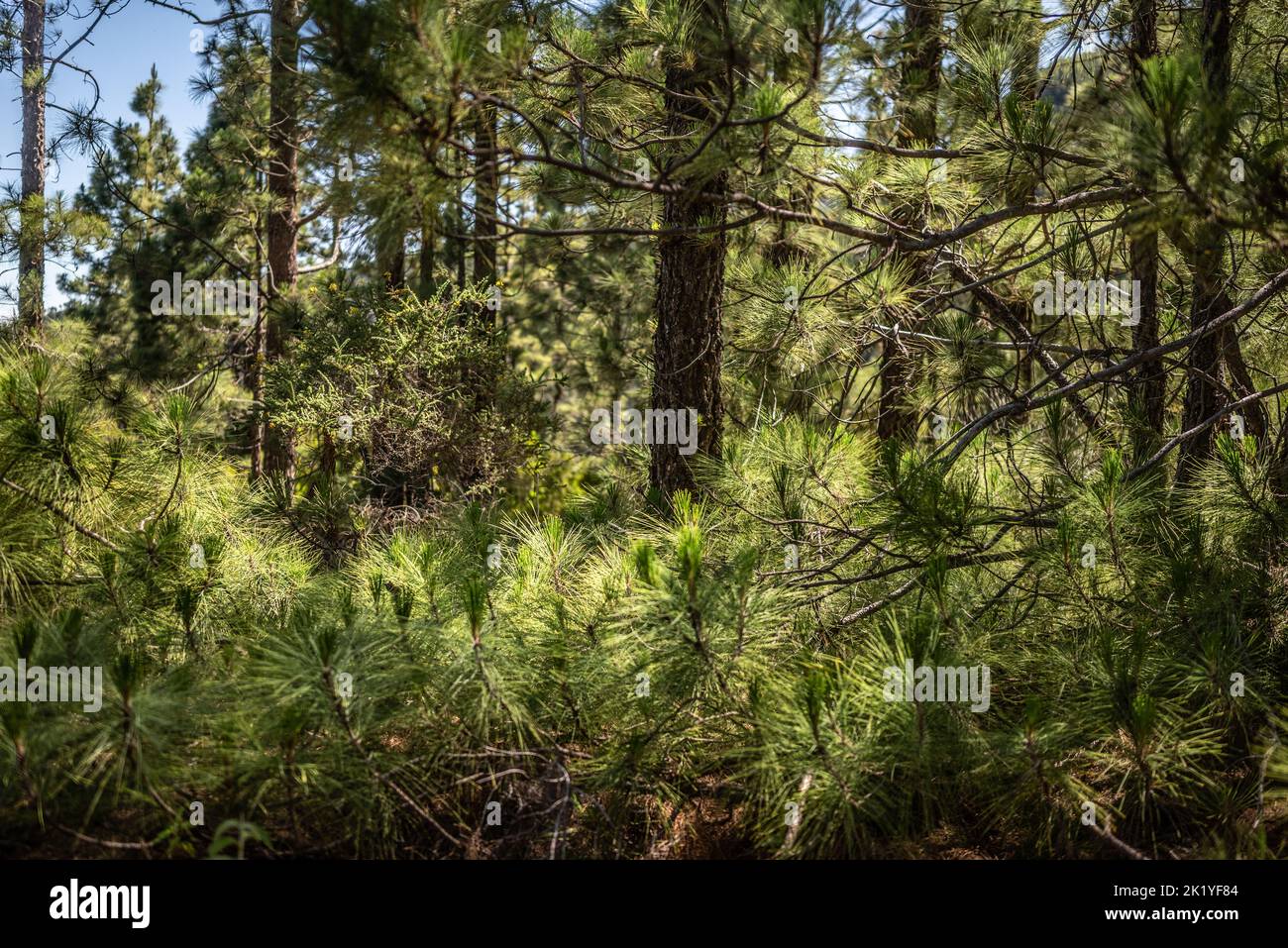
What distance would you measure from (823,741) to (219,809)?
56.2 inches

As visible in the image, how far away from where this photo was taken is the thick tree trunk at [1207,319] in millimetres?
2490

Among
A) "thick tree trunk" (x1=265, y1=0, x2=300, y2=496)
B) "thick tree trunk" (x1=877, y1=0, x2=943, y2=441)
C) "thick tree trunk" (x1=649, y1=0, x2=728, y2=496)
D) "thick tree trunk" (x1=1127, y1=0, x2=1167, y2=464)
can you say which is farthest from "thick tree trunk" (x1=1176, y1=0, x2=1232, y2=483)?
"thick tree trunk" (x1=265, y1=0, x2=300, y2=496)

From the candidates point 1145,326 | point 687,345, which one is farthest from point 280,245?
point 1145,326

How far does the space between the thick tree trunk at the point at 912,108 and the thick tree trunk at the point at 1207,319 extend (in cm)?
92

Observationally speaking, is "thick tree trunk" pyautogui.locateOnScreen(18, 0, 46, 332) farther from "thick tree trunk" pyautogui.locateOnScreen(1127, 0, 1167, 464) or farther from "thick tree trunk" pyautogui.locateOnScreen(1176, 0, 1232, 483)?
"thick tree trunk" pyautogui.locateOnScreen(1176, 0, 1232, 483)

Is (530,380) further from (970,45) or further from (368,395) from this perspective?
(970,45)

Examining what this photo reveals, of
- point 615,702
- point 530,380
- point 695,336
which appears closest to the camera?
point 615,702

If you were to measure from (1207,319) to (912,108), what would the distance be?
1.69 m

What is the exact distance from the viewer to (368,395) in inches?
202

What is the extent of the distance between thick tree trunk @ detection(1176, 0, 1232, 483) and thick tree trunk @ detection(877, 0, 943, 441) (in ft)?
3.01

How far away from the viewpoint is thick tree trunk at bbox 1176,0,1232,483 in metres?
2.49

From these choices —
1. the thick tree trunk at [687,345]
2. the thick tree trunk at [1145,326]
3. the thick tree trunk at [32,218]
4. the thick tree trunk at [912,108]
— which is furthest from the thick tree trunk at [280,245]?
the thick tree trunk at [1145,326]

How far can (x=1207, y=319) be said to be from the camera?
279 cm

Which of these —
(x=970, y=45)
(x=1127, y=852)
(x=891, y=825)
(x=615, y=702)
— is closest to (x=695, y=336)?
(x=970, y=45)
